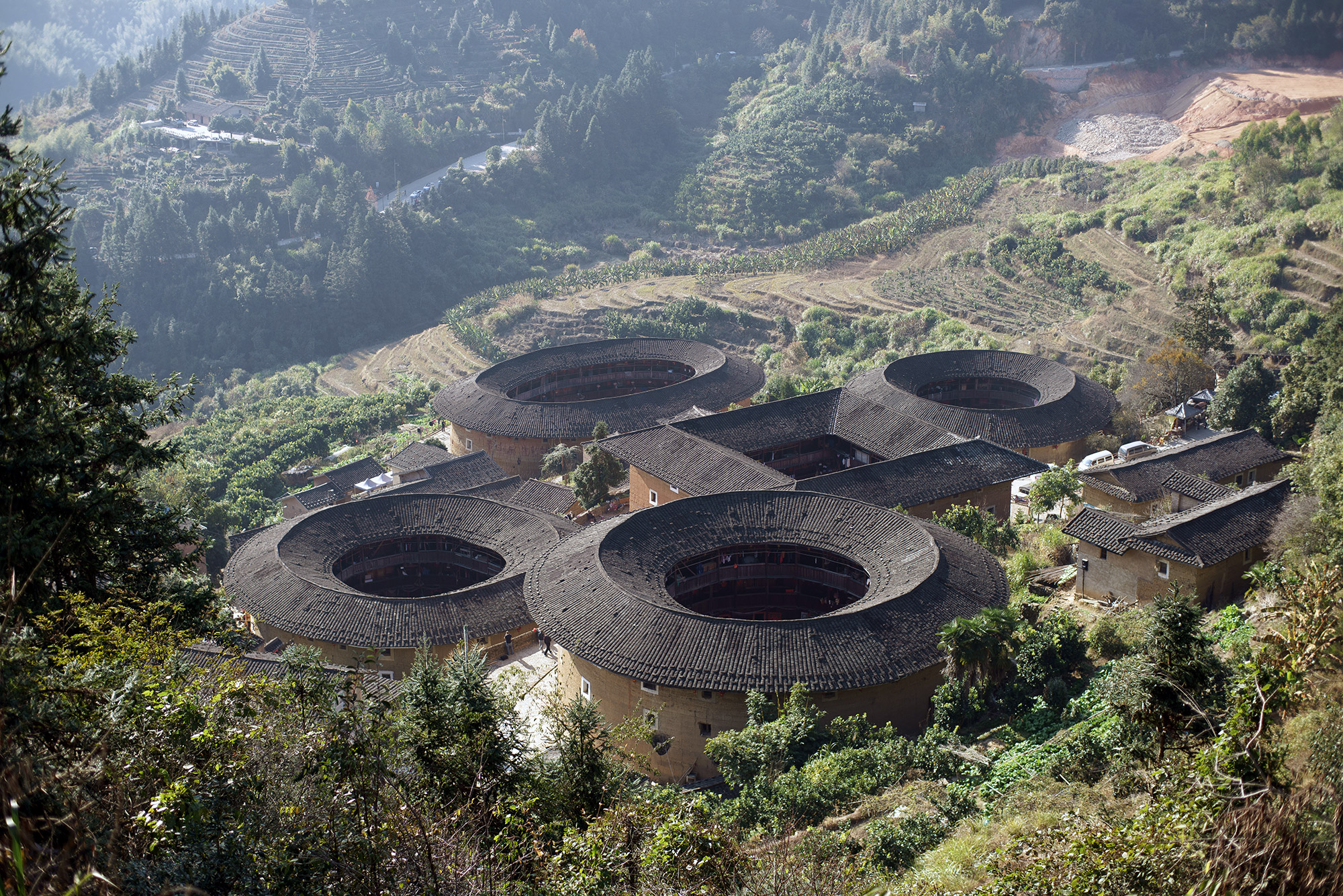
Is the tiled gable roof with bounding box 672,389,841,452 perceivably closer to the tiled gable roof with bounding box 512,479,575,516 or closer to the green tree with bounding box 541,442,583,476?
the tiled gable roof with bounding box 512,479,575,516

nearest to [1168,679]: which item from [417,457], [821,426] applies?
[821,426]

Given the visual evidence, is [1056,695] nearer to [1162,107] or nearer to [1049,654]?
[1049,654]

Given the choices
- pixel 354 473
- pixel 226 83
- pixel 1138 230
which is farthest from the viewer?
pixel 226 83

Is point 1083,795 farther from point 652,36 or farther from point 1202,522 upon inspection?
point 652,36

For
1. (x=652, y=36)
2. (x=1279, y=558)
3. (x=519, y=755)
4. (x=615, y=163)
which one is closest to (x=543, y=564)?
(x=519, y=755)

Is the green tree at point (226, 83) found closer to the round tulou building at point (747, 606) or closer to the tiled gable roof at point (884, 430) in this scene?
the tiled gable roof at point (884, 430)

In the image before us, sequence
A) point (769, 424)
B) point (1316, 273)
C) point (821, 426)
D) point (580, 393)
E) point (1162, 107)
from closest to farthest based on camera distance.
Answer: point (769, 424), point (821, 426), point (1316, 273), point (580, 393), point (1162, 107)
